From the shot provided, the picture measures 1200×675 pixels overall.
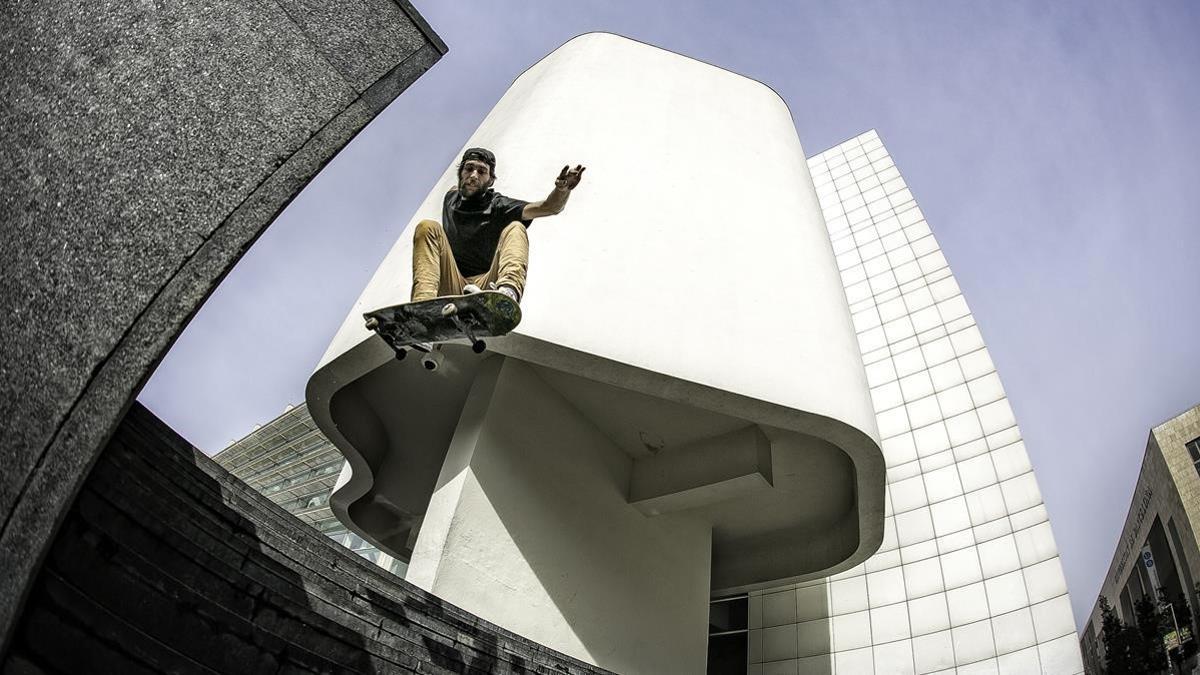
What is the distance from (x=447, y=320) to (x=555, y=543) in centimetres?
558

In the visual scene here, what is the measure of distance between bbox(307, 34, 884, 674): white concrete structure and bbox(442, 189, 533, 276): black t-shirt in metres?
3.43

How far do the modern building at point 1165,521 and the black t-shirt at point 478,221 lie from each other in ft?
121

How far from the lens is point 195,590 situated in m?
3.30

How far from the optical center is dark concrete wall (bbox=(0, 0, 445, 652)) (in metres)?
1.87

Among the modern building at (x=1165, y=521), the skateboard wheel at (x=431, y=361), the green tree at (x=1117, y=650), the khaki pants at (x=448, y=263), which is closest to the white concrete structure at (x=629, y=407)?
the skateboard wheel at (x=431, y=361)

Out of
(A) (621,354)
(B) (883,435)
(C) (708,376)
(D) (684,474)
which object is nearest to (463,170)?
(A) (621,354)

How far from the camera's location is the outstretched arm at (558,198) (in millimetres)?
4816

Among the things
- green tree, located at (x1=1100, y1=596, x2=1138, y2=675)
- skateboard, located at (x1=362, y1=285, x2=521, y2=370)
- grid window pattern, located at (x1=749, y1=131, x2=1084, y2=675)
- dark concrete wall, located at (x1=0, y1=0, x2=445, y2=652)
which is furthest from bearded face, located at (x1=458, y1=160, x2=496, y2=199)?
green tree, located at (x1=1100, y1=596, x2=1138, y2=675)

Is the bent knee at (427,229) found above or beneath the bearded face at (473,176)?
beneath

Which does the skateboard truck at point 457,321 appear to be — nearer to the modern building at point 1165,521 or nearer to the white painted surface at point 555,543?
the white painted surface at point 555,543

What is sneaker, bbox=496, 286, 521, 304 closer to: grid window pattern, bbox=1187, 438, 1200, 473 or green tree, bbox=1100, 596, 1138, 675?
green tree, bbox=1100, 596, 1138, 675

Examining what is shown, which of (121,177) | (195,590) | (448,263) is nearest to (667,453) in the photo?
(448,263)

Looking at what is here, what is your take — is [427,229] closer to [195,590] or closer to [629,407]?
[195,590]

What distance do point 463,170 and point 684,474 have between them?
22.4ft
